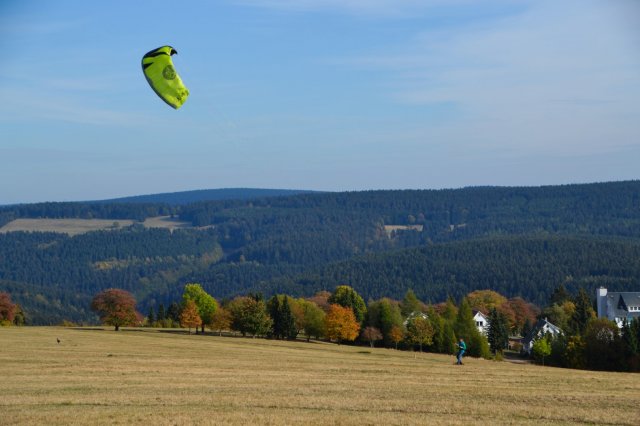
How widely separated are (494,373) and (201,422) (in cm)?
1907

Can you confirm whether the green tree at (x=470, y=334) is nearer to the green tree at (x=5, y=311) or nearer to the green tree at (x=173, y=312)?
the green tree at (x=173, y=312)

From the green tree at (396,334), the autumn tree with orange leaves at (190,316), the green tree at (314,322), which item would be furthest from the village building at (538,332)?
the autumn tree with orange leaves at (190,316)

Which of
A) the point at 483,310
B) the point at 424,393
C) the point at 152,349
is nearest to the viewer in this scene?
the point at 424,393

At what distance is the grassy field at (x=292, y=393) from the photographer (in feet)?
79.8

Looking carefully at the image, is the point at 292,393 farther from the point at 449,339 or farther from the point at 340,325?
the point at 340,325

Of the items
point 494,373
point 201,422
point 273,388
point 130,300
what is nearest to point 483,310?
point 130,300

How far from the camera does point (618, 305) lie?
143 metres

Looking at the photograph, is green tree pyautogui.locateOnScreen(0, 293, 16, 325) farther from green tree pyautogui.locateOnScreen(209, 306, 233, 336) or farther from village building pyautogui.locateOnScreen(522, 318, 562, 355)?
village building pyautogui.locateOnScreen(522, 318, 562, 355)

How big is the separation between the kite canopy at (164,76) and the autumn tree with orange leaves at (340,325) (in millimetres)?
57074

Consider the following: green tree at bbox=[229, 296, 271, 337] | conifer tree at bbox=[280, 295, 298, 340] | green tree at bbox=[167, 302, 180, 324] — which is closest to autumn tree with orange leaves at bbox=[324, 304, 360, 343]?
conifer tree at bbox=[280, 295, 298, 340]

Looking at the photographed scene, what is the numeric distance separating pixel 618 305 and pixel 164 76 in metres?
117

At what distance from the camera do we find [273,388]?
31797 mm

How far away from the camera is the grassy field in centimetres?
2433

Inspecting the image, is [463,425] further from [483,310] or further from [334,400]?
[483,310]
